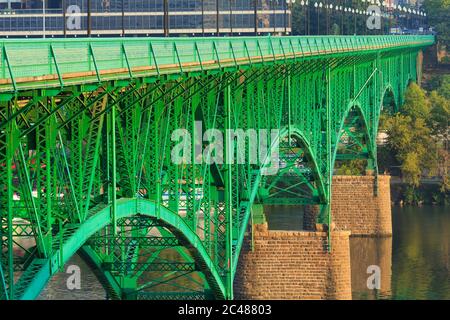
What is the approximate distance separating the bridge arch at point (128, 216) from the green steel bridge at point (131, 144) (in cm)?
5

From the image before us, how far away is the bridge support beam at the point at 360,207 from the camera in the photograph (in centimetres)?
10050

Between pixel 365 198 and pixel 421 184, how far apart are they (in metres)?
19.8

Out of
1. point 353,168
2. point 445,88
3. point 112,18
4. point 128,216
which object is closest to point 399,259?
point 353,168

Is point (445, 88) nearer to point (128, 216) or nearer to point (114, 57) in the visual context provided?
point (128, 216)

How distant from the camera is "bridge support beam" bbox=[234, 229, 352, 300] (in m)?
71.6

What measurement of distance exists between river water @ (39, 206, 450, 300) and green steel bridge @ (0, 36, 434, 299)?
657 cm

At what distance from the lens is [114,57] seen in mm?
37594

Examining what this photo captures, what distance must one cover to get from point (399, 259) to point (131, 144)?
5213cm

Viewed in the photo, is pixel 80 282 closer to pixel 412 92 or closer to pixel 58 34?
pixel 58 34

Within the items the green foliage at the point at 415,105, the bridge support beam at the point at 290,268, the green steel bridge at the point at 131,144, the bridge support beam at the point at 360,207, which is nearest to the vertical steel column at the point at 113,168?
the green steel bridge at the point at 131,144

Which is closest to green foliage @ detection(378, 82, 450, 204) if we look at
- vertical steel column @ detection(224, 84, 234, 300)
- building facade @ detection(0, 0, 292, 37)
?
building facade @ detection(0, 0, 292, 37)

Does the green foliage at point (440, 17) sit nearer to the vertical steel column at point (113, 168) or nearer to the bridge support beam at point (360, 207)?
the bridge support beam at point (360, 207)

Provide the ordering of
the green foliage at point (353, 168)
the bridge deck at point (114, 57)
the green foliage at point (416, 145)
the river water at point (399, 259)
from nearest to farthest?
1. the bridge deck at point (114, 57)
2. the river water at point (399, 259)
3. the green foliage at point (353, 168)
4. the green foliage at point (416, 145)

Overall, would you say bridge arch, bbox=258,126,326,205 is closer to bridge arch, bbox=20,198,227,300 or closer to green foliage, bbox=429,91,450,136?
bridge arch, bbox=20,198,227,300
